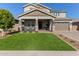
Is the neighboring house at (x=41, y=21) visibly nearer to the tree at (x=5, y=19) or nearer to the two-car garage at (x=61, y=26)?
the two-car garage at (x=61, y=26)

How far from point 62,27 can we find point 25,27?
21.2 feet

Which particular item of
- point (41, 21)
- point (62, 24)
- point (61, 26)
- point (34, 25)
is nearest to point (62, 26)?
point (61, 26)

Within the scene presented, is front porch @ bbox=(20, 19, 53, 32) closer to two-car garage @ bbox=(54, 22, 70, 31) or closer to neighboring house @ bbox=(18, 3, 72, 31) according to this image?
neighboring house @ bbox=(18, 3, 72, 31)

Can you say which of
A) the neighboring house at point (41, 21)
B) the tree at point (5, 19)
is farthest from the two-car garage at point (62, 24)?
the tree at point (5, 19)

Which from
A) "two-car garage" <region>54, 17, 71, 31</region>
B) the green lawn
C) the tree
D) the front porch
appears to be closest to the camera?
the green lawn

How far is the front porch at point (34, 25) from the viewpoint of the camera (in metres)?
28.0

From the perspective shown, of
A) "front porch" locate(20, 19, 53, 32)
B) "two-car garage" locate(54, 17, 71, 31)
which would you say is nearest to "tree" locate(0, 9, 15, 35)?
"front porch" locate(20, 19, 53, 32)

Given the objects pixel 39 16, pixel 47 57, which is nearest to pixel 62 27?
pixel 39 16

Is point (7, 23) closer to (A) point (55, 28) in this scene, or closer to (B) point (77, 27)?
(A) point (55, 28)

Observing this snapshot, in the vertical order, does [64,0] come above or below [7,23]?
above

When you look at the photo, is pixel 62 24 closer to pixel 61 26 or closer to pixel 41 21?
pixel 61 26

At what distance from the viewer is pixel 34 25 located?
96.7 ft

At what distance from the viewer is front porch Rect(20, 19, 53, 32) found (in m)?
28.0

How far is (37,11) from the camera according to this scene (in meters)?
28.0
